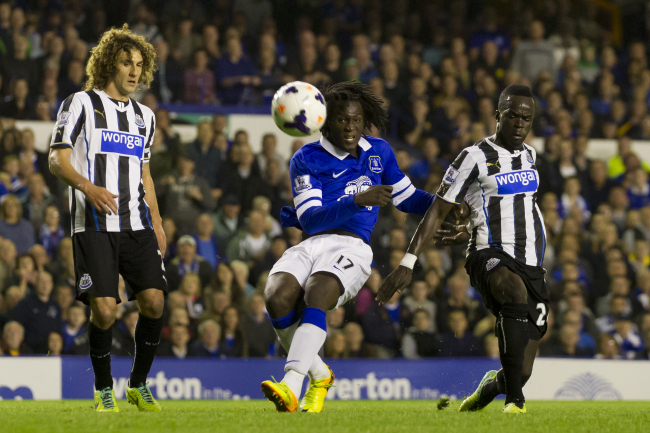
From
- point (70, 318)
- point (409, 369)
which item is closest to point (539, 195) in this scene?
point (409, 369)

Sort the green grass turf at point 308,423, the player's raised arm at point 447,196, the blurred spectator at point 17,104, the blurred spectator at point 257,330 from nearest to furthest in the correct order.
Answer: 1. the green grass turf at point 308,423
2. the player's raised arm at point 447,196
3. the blurred spectator at point 257,330
4. the blurred spectator at point 17,104

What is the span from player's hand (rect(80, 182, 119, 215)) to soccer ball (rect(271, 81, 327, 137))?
1175 millimetres

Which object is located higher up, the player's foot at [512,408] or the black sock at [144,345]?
the black sock at [144,345]

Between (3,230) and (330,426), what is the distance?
6.68 metres

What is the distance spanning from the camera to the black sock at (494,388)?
5273 mm

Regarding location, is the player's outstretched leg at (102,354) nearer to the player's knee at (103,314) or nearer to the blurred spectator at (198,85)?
the player's knee at (103,314)

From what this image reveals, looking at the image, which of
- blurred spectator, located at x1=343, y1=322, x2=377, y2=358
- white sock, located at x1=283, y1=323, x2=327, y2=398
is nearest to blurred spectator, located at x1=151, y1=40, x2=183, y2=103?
blurred spectator, located at x1=343, y1=322, x2=377, y2=358

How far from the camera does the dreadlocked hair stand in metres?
5.39

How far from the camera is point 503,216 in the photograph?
529 centimetres

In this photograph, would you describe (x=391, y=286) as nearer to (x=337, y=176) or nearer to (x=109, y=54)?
(x=337, y=176)

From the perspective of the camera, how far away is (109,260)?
505 centimetres

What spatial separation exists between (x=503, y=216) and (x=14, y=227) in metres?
6.27

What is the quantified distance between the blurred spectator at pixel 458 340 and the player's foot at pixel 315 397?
402 cm

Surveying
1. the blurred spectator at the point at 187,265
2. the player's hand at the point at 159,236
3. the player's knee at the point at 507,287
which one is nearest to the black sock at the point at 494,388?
the player's knee at the point at 507,287
